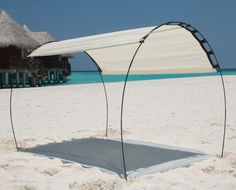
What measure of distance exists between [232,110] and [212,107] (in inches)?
48.4

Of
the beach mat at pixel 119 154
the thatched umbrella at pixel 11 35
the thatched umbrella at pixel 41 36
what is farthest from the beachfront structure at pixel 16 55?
the beach mat at pixel 119 154

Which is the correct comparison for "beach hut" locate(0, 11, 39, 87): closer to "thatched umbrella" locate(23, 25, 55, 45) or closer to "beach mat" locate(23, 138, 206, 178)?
"thatched umbrella" locate(23, 25, 55, 45)

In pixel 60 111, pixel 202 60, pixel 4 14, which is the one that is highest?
pixel 4 14

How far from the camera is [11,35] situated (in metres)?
28.7

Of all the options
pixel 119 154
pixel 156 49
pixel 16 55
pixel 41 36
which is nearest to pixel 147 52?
pixel 156 49

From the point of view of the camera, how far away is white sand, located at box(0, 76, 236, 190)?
5.13 meters

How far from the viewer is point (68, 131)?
974cm

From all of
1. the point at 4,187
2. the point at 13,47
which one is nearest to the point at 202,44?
the point at 4,187

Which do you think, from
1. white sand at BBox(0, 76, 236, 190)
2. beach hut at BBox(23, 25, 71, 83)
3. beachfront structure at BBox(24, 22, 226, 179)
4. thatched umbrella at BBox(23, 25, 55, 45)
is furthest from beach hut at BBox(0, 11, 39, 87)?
beachfront structure at BBox(24, 22, 226, 179)

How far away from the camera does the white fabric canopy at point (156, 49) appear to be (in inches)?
250

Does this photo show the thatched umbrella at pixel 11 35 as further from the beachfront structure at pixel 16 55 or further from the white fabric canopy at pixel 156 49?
the white fabric canopy at pixel 156 49

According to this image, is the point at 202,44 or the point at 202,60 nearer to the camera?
the point at 202,44

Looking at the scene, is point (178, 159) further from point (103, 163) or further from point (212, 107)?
point (212, 107)

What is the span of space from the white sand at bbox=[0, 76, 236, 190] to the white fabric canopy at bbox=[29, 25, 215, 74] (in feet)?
4.71
